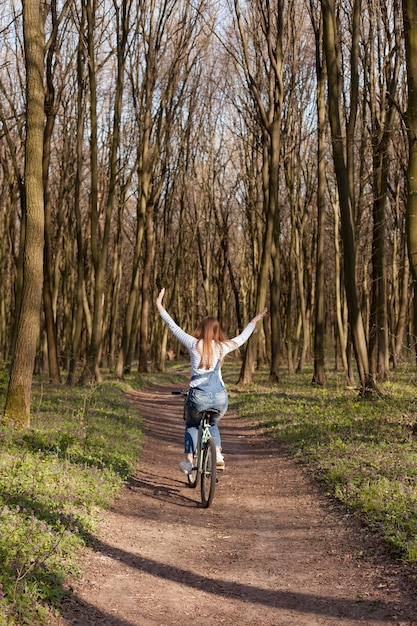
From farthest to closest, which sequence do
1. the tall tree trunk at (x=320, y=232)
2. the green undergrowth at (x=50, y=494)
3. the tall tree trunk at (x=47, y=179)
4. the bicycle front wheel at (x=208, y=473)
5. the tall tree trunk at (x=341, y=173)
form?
the tall tree trunk at (x=320, y=232) → the tall tree trunk at (x=47, y=179) → the tall tree trunk at (x=341, y=173) → the bicycle front wheel at (x=208, y=473) → the green undergrowth at (x=50, y=494)

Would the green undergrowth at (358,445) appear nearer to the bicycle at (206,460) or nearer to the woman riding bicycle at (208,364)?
the bicycle at (206,460)

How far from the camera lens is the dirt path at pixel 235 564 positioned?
5055 millimetres

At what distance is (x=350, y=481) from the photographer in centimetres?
847

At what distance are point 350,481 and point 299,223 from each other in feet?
79.9

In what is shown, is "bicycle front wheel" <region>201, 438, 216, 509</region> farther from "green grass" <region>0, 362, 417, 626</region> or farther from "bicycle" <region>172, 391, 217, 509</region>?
"green grass" <region>0, 362, 417, 626</region>

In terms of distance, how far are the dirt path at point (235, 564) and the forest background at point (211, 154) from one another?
3548 mm

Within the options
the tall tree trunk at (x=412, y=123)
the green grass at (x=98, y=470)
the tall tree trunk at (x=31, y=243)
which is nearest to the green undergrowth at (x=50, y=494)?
the green grass at (x=98, y=470)

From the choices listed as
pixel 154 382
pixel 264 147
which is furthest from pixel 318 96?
pixel 154 382

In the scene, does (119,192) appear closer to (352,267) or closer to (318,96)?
(318,96)

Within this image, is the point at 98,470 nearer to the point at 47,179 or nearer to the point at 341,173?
the point at 341,173

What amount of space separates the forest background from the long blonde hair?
3.59 metres

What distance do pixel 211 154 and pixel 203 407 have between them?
29421mm

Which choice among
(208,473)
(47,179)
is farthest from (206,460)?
(47,179)

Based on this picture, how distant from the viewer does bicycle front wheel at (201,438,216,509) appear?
7.96 meters
